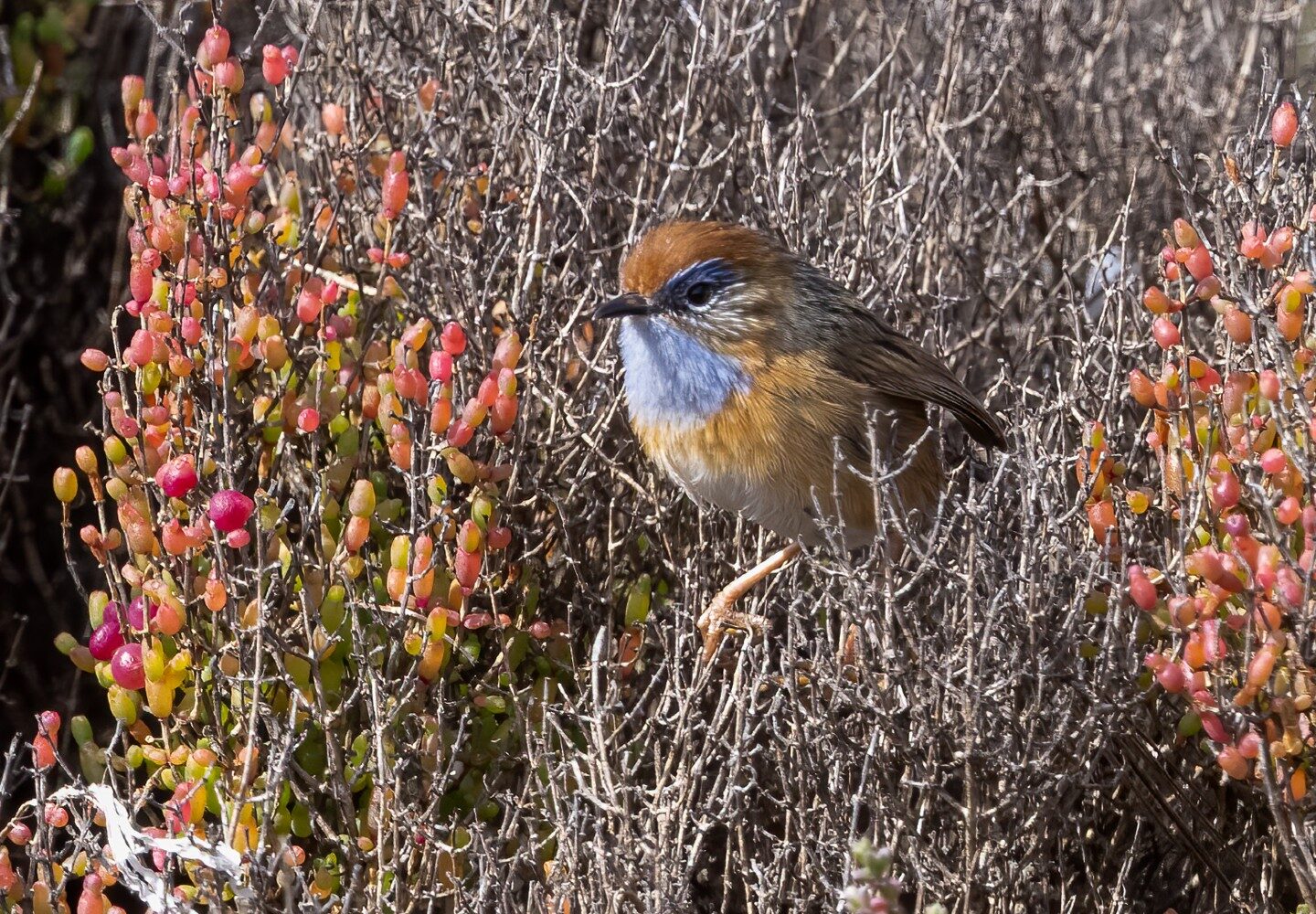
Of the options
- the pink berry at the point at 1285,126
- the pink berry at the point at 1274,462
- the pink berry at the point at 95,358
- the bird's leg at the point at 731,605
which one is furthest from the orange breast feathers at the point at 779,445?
the pink berry at the point at 95,358

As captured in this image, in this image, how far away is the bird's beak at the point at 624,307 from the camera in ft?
11.7

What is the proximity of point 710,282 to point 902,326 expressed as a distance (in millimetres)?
879

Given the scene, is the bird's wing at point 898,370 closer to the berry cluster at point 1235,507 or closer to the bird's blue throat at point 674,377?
the bird's blue throat at point 674,377

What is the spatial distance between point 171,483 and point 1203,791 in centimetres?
219

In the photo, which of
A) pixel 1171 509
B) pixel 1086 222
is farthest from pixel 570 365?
pixel 1086 222

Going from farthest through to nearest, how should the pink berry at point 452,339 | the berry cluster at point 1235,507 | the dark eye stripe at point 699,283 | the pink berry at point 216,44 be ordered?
1. the dark eye stripe at point 699,283
2. the pink berry at point 216,44
3. the pink berry at point 452,339
4. the berry cluster at point 1235,507

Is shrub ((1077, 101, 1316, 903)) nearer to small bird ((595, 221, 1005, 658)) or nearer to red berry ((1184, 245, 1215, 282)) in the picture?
red berry ((1184, 245, 1215, 282))

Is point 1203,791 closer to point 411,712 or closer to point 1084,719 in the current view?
point 1084,719

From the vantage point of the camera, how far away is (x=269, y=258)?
12.0ft

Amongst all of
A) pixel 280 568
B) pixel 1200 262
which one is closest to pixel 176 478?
Answer: pixel 280 568

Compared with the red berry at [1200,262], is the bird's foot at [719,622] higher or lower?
lower

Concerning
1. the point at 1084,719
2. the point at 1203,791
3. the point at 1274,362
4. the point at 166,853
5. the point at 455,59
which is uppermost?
the point at 455,59

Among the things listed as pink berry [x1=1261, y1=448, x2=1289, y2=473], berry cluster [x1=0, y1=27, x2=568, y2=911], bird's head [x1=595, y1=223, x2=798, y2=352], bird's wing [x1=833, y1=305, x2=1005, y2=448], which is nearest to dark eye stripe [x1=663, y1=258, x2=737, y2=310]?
bird's head [x1=595, y1=223, x2=798, y2=352]

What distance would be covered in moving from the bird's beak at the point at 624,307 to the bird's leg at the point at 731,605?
64cm
